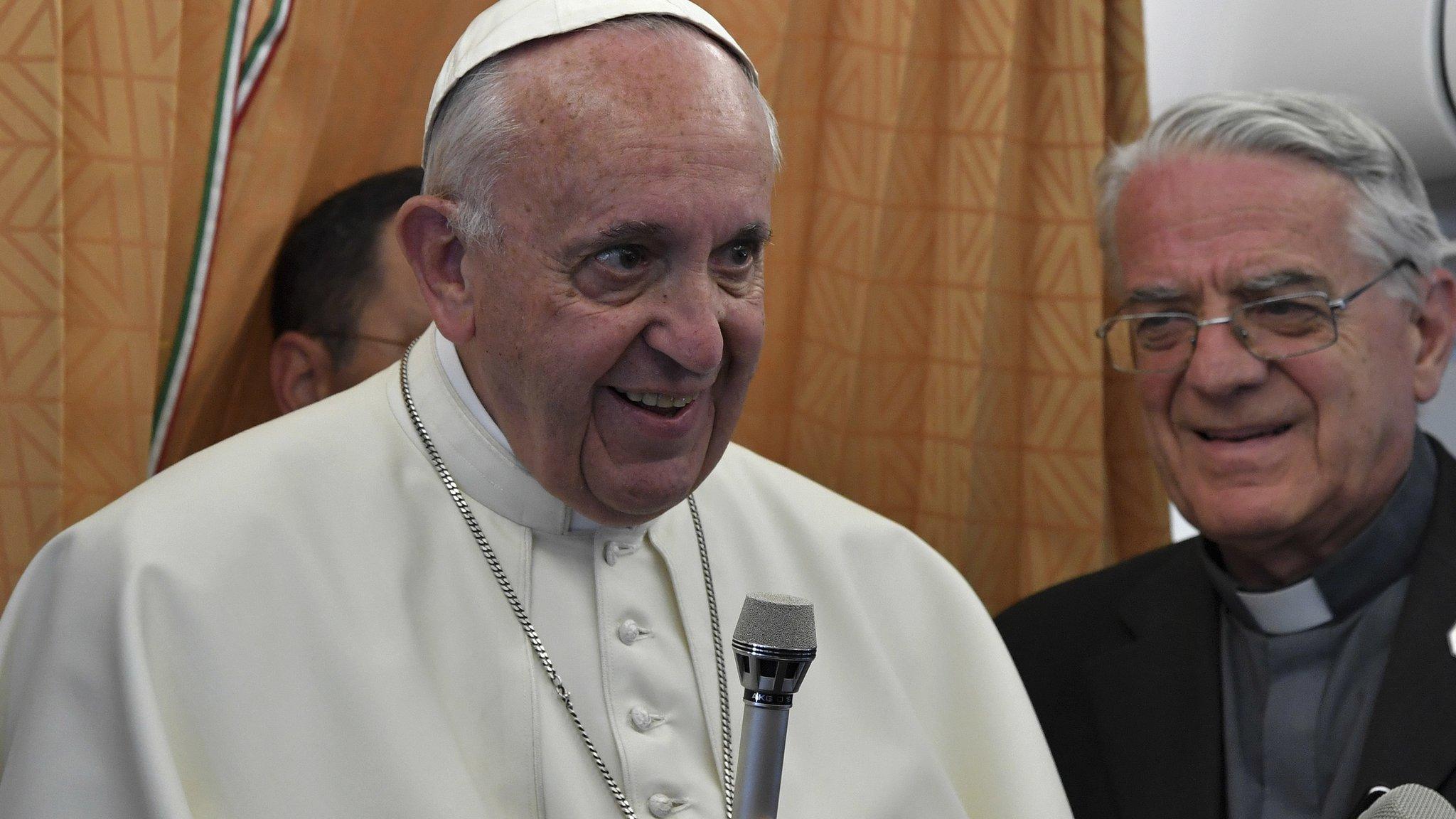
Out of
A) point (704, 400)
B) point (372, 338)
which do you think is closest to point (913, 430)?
point (372, 338)

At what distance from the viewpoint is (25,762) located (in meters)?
1.38

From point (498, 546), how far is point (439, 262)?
0.33m

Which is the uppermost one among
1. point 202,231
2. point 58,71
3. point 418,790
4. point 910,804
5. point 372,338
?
point 58,71

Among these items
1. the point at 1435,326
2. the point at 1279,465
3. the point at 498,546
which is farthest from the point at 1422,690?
the point at 498,546

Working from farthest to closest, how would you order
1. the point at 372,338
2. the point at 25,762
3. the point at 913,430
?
the point at 913,430 < the point at 372,338 < the point at 25,762

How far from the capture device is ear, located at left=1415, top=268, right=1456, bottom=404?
96.5 inches

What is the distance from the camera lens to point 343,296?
2232 mm

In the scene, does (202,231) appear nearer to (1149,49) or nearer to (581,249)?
(581,249)

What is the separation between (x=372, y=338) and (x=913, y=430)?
107cm

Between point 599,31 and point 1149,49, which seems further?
point 1149,49

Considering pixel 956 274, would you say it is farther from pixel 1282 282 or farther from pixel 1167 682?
pixel 1167 682

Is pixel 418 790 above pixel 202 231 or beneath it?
beneath

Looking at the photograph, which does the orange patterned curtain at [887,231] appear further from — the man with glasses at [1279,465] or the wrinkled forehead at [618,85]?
the wrinkled forehead at [618,85]

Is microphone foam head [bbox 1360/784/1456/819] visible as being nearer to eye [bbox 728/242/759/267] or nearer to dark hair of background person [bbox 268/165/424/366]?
eye [bbox 728/242/759/267]
